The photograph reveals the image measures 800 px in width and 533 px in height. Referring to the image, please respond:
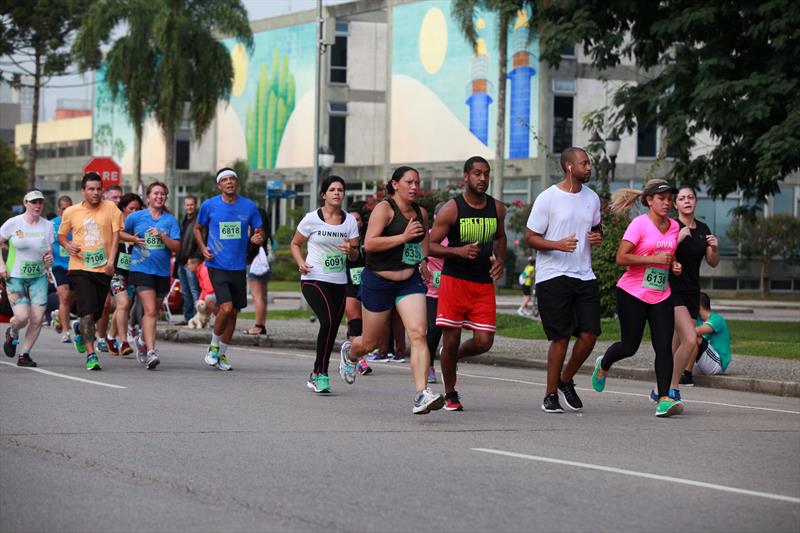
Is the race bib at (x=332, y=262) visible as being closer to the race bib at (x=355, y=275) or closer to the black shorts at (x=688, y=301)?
the black shorts at (x=688, y=301)

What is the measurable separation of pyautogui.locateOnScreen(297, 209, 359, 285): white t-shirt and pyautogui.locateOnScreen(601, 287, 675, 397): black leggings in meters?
2.47

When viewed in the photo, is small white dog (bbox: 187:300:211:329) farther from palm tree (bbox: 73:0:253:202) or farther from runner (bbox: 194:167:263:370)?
palm tree (bbox: 73:0:253:202)

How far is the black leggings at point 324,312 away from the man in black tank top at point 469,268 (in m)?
1.54

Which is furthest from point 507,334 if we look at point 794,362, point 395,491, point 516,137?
point 516,137

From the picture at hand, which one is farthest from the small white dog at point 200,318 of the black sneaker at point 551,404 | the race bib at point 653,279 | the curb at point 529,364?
the race bib at point 653,279

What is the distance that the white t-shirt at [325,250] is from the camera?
1281cm

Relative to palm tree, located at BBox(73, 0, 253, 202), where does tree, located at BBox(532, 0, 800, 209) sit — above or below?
below

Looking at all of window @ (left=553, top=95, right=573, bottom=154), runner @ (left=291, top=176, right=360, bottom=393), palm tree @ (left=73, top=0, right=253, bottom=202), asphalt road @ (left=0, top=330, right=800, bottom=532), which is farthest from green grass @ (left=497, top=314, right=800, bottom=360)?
palm tree @ (left=73, top=0, right=253, bottom=202)

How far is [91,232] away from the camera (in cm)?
1517

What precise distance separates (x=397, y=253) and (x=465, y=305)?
661 mm

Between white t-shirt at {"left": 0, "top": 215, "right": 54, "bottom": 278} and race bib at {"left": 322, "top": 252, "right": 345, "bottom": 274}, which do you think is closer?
race bib at {"left": 322, "top": 252, "right": 345, "bottom": 274}

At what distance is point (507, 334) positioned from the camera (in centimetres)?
2322

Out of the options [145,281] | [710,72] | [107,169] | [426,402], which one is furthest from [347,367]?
[107,169]

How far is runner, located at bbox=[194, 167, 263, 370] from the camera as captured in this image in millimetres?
14742
